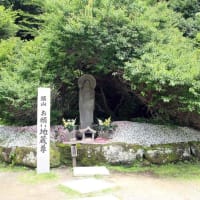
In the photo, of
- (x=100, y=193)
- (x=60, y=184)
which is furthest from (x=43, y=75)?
(x=100, y=193)

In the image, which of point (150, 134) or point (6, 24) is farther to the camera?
point (6, 24)

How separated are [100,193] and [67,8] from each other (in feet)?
15.4

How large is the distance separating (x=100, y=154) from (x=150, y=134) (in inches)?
55.1

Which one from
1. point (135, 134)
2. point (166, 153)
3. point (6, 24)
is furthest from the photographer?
point (6, 24)

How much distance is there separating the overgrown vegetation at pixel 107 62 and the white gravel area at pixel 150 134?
15.6 inches

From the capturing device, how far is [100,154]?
7426 millimetres

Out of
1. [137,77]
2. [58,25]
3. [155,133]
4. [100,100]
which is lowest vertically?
[155,133]

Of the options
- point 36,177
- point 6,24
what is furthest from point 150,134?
point 6,24

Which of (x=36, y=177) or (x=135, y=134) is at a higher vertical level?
(x=135, y=134)

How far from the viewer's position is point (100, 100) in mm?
10055

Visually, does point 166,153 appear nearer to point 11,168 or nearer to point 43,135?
point 43,135

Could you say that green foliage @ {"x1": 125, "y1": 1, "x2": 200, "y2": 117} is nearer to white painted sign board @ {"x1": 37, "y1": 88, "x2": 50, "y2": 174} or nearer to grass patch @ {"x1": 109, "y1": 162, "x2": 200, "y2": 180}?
grass patch @ {"x1": 109, "y1": 162, "x2": 200, "y2": 180}

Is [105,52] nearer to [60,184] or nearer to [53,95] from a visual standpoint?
[53,95]

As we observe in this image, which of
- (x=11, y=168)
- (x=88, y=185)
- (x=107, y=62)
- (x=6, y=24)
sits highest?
(x=6, y=24)
